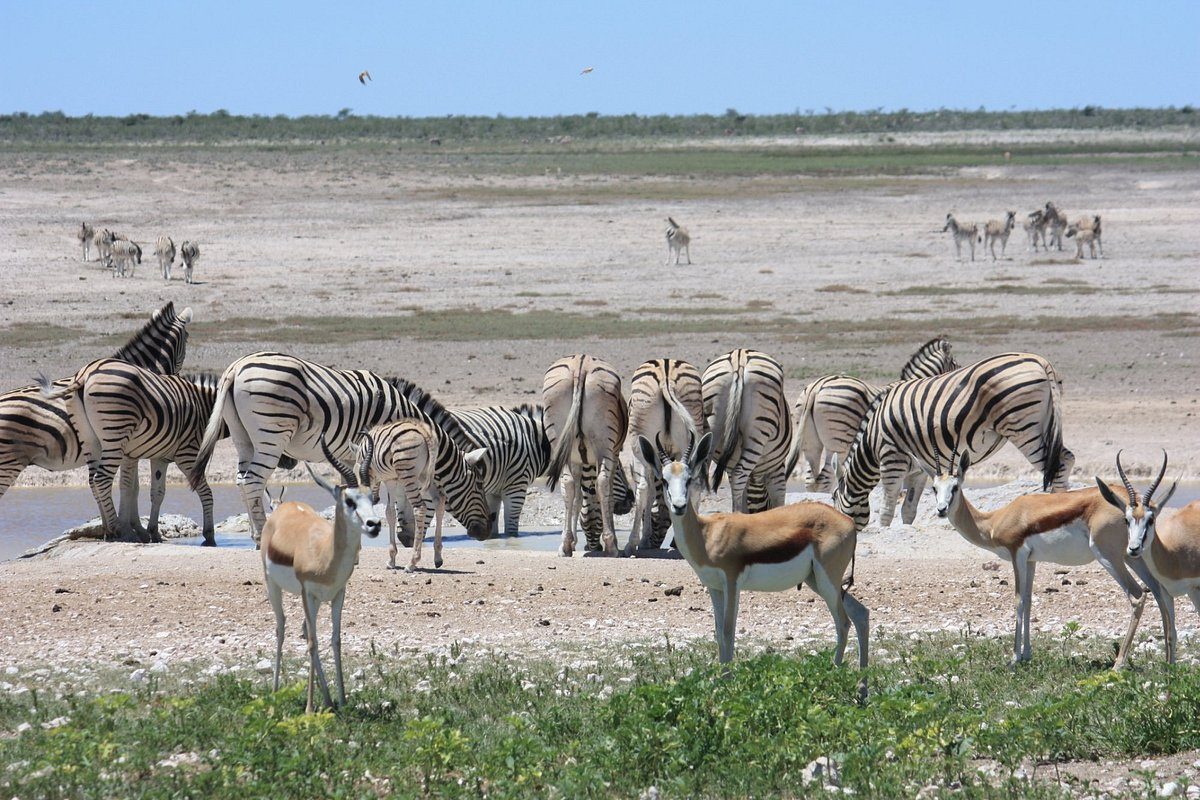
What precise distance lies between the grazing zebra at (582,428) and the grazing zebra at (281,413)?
1591 millimetres

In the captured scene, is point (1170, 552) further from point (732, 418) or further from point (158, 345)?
point (158, 345)

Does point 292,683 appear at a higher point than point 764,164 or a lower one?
lower

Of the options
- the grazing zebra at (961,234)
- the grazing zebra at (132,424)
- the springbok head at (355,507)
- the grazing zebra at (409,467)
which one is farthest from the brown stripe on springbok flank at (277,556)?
the grazing zebra at (961,234)

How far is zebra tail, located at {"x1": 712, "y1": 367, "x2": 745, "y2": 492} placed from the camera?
45.3ft

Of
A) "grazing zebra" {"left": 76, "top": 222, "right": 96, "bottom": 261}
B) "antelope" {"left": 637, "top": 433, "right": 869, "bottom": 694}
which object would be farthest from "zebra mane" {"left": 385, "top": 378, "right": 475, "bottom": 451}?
"grazing zebra" {"left": 76, "top": 222, "right": 96, "bottom": 261}

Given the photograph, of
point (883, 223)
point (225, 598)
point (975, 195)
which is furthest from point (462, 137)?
point (225, 598)

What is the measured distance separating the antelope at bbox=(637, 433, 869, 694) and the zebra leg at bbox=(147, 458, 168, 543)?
25.3ft

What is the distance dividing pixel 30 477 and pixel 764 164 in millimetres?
50520

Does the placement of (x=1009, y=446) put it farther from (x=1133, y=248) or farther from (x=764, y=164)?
(x=764, y=164)

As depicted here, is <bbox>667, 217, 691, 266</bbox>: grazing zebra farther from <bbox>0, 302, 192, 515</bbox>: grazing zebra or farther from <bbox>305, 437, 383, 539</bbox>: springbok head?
<bbox>305, 437, 383, 539</bbox>: springbok head

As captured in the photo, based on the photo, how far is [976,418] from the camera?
12.8 metres

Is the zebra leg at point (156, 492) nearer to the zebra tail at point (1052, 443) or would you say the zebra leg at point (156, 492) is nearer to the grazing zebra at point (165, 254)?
the zebra tail at point (1052, 443)

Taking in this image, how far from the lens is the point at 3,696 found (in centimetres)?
799

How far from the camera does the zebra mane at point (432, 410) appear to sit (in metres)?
14.5
